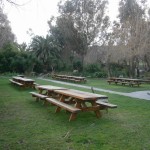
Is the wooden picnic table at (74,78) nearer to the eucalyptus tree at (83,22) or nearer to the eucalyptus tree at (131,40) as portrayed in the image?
the eucalyptus tree at (131,40)

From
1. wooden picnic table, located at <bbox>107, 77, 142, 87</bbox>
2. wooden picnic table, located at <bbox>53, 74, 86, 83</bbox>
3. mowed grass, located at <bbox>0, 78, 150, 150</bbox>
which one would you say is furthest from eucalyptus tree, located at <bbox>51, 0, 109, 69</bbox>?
mowed grass, located at <bbox>0, 78, 150, 150</bbox>

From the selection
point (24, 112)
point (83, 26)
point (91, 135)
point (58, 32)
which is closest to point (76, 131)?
point (91, 135)

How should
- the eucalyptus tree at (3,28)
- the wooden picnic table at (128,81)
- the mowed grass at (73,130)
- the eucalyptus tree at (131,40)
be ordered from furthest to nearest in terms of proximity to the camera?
the eucalyptus tree at (131,40) < the wooden picnic table at (128,81) < the eucalyptus tree at (3,28) < the mowed grass at (73,130)

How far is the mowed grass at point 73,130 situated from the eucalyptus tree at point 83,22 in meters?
28.6

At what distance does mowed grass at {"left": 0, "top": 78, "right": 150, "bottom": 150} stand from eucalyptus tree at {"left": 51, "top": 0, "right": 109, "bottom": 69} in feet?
93.8

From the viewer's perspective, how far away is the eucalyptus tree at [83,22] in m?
35.8

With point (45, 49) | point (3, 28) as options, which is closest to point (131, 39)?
point (3, 28)

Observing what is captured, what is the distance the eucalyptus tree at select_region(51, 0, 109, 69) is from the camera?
3575cm

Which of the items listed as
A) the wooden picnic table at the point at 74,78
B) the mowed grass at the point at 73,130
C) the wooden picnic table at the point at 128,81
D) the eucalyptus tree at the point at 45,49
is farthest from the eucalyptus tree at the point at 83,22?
the mowed grass at the point at 73,130

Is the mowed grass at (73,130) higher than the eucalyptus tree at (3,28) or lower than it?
lower

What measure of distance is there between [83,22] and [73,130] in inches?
1227

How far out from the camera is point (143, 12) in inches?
1241

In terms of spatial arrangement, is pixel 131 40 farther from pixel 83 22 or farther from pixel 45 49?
pixel 45 49

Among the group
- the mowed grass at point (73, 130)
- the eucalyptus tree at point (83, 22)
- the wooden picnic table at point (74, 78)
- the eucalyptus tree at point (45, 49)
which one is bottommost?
the mowed grass at point (73, 130)
